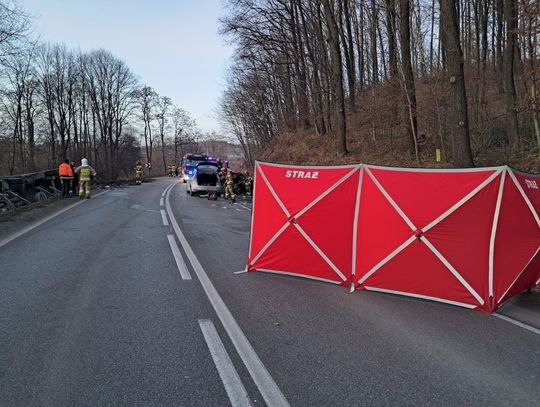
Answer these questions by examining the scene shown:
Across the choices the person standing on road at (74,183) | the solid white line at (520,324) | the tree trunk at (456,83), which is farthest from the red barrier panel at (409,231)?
the person standing on road at (74,183)

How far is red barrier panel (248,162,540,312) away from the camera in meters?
5.64

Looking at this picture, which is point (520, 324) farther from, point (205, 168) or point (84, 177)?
point (205, 168)

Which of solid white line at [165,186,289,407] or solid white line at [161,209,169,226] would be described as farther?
solid white line at [161,209,169,226]

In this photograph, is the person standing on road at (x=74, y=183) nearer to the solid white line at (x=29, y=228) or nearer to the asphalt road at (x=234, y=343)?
the solid white line at (x=29, y=228)

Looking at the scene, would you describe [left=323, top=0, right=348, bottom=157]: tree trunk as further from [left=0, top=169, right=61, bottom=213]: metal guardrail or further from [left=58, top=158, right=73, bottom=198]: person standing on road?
[left=0, top=169, right=61, bottom=213]: metal guardrail

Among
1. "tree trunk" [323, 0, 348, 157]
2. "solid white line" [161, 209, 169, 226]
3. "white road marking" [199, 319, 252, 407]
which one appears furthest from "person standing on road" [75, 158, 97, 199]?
"white road marking" [199, 319, 252, 407]

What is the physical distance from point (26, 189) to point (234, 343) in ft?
61.6

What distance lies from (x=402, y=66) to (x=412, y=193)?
1439 centimetres

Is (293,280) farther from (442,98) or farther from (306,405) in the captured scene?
(442,98)

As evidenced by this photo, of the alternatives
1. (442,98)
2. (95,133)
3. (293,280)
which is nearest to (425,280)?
(293,280)

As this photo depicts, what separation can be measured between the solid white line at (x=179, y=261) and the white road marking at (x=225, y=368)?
2.24m

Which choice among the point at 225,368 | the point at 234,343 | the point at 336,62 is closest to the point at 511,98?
the point at 336,62

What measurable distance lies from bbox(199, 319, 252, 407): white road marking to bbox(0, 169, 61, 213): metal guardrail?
544 inches

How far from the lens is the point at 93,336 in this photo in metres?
4.41
